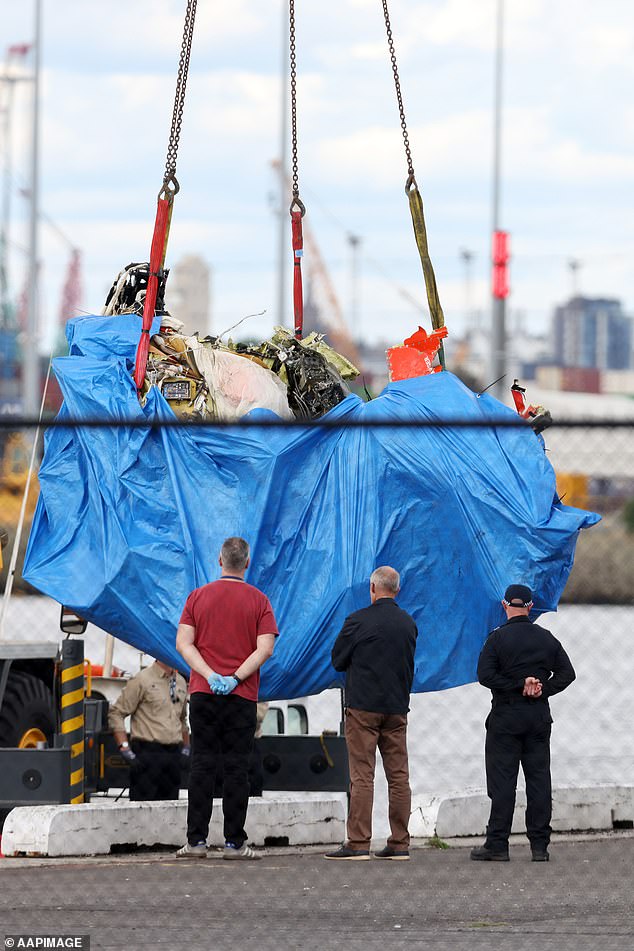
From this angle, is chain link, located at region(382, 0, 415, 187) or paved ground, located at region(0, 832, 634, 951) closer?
paved ground, located at region(0, 832, 634, 951)

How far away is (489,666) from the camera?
9.09m

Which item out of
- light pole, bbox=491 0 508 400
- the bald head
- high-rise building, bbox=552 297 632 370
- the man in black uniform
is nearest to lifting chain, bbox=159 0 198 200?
the bald head

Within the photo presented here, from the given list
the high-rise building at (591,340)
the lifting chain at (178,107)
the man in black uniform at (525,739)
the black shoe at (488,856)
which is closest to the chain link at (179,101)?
the lifting chain at (178,107)

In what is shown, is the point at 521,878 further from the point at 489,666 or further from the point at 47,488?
the point at 47,488

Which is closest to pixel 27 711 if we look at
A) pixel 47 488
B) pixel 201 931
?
pixel 47 488

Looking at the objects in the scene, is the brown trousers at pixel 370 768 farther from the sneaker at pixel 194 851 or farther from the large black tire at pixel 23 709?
the large black tire at pixel 23 709

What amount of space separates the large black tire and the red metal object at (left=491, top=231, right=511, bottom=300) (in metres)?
31.3

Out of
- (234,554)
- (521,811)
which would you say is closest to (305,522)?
(234,554)

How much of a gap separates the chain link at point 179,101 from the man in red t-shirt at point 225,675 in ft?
6.85

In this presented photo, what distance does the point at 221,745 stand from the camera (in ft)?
29.2

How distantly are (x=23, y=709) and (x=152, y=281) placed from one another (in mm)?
2935

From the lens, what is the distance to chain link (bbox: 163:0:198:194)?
9.19 meters

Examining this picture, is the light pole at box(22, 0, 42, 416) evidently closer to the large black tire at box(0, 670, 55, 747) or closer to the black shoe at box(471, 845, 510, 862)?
the large black tire at box(0, 670, 55, 747)

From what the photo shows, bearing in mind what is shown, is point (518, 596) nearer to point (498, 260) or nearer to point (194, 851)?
point (194, 851)
